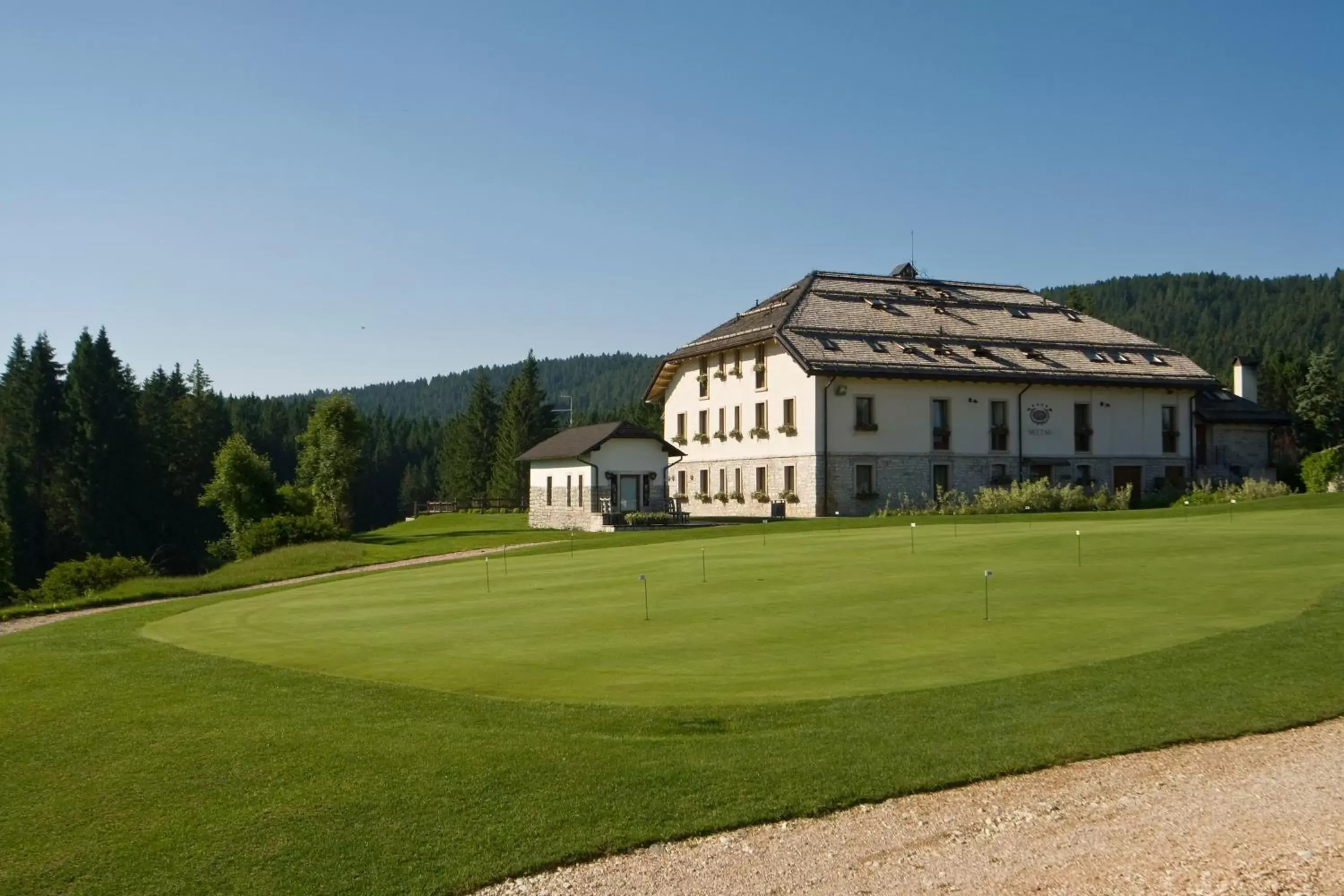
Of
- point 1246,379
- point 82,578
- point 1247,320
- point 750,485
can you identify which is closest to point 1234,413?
point 1246,379

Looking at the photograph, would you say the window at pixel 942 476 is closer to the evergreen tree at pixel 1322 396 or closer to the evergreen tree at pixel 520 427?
the evergreen tree at pixel 1322 396

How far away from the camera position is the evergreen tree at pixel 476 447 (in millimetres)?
106250

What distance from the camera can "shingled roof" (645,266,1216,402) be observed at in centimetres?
4966

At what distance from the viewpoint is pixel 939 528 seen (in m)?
30.7

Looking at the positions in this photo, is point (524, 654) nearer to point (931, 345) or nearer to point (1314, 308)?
point (931, 345)

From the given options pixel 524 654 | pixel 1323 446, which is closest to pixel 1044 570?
Answer: pixel 524 654

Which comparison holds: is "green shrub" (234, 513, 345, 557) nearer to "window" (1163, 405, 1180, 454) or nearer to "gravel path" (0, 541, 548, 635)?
"gravel path" (0, 541, 548, 635)

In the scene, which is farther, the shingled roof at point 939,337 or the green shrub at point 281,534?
the shingled roof at point 939,337

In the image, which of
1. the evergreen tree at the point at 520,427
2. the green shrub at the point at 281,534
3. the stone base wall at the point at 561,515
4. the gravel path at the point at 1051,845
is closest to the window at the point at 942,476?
the stone base wall at the point at 561,515

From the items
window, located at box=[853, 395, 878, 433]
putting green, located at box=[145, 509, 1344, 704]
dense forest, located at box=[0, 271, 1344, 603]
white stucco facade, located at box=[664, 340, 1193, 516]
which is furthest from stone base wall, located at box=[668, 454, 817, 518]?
putting green, located at box=[145, 509, 1344, 704]

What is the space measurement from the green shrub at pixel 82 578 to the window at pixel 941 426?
105 feet

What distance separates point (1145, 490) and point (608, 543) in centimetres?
3013

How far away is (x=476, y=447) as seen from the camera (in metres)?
107

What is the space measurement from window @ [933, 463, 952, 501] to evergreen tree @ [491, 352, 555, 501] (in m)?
50.9
